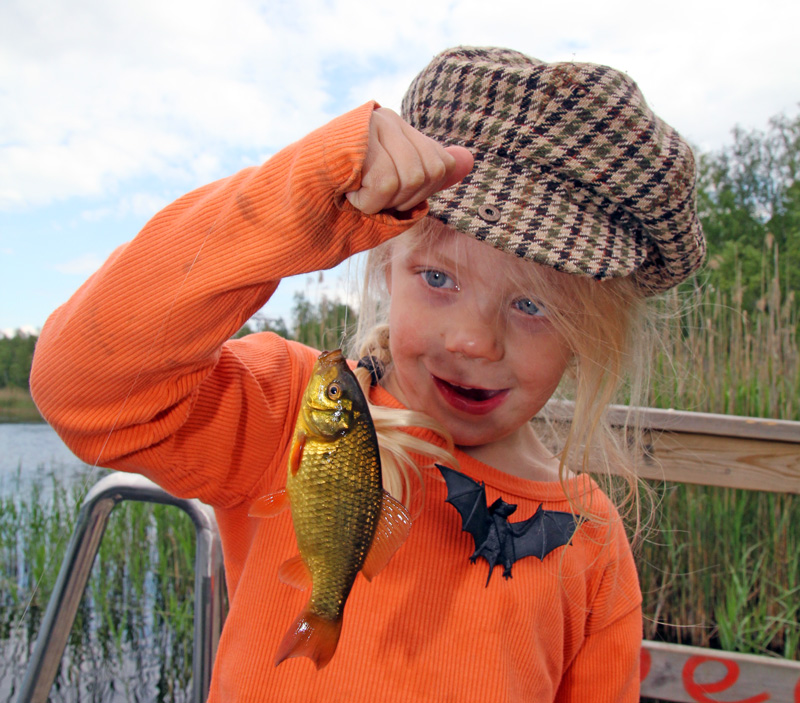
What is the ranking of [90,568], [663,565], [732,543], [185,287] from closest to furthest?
[185,287] → [90,568] → [732,543] → [663,565]

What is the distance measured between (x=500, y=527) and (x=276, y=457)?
0.48 m

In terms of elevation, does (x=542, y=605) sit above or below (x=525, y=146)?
below

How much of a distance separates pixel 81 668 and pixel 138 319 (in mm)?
2895

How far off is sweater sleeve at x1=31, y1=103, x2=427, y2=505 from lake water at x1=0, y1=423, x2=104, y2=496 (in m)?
2.80

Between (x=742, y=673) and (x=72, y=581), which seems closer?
(x=72, y=581)

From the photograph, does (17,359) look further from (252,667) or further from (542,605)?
(542,605)

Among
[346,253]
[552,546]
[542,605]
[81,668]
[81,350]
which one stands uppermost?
[346,253]

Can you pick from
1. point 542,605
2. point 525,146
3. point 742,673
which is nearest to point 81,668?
point 542,605

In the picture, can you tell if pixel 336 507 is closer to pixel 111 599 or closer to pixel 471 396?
pixel 471 396

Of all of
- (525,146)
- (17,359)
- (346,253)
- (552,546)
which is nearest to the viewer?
(346,253)

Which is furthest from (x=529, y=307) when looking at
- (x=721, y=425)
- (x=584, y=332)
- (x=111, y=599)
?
(x=111, y=599)

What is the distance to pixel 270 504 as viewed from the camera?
79 centimetres

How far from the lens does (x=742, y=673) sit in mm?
2588

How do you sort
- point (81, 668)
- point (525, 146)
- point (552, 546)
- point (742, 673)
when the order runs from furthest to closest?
point (81, 668) < point (742, 673) < point (552, 546) < point (525, 146)
